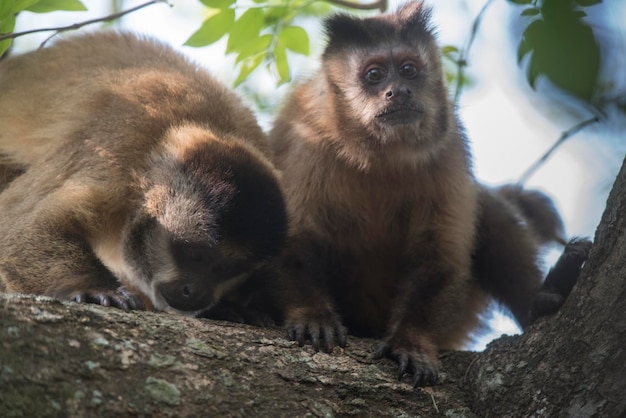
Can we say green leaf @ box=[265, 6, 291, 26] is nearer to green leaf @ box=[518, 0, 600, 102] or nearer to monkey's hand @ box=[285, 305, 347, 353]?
monkey's hand @ box=[285, 305, 347, 353]

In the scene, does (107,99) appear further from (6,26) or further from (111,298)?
(111,298)

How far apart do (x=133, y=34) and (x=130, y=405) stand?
15.7ft

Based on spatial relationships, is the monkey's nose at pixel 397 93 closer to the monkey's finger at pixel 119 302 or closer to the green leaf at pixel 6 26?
the monkey's finger at pixel 119 302

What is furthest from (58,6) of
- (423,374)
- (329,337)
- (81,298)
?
(423,374)

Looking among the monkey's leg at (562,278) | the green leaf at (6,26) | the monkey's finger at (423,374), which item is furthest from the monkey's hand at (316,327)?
the green leaf at (6,26)

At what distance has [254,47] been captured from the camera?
20.7ft

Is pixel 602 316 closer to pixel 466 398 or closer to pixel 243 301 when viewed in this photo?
pixel 466 398

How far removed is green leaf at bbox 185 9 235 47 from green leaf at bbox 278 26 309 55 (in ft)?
2.33

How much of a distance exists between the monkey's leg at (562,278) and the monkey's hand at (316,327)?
1.36 meters

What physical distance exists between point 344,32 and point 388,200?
1.72 m

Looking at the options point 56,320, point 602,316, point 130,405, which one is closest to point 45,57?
point 56,320

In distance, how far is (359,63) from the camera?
7062 millimetres

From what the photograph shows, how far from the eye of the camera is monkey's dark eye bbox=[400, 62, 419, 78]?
22.8 feet

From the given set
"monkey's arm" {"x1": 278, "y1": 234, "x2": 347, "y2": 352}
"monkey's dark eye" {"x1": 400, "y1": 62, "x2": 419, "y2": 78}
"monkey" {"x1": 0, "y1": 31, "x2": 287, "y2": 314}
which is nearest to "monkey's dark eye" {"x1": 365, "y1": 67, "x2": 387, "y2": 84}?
"monkey's dark eye" {"x1": 400, "y1": 62, "x2": 419, "y2": 78}
